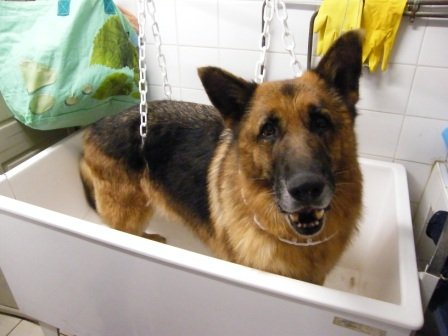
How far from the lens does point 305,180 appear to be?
0.71 meters

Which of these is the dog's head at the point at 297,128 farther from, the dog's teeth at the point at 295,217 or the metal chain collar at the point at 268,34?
the metal chain collar at the point at 268,34

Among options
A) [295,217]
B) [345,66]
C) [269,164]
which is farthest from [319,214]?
[345,66]

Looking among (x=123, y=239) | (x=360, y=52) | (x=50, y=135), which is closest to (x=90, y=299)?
(x=123, y=239)

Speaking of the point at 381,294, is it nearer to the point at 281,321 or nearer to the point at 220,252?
the point at 281,321

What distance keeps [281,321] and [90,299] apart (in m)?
0.74

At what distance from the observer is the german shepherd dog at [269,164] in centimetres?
81

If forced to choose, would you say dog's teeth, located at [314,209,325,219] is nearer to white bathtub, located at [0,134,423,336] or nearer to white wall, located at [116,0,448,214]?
white bathtub, located at [0,134,423,336]

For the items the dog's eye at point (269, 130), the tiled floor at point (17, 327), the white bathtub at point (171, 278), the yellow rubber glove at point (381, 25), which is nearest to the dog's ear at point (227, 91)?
the dog's eye at point (269, 130)

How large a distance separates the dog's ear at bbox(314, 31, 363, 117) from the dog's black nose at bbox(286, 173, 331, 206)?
0.30 metres

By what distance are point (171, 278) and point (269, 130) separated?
526mm

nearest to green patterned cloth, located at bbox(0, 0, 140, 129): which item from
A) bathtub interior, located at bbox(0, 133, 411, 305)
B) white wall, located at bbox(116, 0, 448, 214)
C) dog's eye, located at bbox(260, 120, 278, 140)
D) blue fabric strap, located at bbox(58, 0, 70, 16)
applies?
blue fabric strap, located at bbox(58, 0, 70, 16)

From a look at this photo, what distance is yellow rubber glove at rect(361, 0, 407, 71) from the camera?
3.76ft

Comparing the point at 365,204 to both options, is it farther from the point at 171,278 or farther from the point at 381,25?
the point at 171,278

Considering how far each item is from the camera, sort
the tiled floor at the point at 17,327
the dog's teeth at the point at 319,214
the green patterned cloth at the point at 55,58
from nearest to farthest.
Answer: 1. the dog's teeth at the point at 319,214
2. the green patterned cloth at the point at 55,58
3. the tiled floor at the point at 17,327
